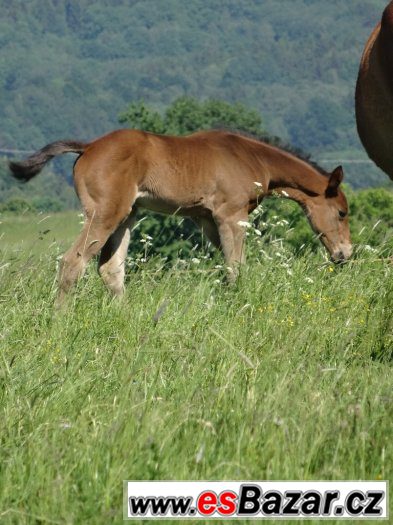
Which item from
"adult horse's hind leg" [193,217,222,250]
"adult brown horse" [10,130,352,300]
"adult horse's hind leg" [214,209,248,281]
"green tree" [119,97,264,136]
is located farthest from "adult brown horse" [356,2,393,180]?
"green tree" [119,97,264,136]

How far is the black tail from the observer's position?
961 centimetres

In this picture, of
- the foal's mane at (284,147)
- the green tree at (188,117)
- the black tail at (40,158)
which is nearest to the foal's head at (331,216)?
the foal's mane at (284,147)

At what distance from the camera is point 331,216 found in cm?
1171

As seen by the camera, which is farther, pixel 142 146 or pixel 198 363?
pixel 142 146

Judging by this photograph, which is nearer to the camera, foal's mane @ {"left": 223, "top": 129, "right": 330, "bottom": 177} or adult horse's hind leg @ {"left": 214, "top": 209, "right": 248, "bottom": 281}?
adult horse's hind leg @ {"left": 214, "top": 209, "right": 248, "bottom": 281}

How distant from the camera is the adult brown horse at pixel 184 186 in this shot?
30.8ft

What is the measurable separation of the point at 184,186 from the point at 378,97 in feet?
15.2

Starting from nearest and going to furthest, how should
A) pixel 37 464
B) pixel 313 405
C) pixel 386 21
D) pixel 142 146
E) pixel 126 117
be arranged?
pixel 37 464
pixel 313 405
pixel 386 21
pixel 142 146
pixel 126 117

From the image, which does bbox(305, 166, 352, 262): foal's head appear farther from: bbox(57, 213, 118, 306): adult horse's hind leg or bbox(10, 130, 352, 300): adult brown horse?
bbox(57, 213, 118, 306): adult horse's hind leg

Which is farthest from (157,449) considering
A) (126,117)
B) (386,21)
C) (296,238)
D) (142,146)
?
(126,117)

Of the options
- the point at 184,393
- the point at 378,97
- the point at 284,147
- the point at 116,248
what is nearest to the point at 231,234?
the point at 116,248

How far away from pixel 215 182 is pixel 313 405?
6.93 m

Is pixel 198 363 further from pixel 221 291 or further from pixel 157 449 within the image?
pixel 221 291

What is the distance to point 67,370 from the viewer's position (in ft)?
15.0
